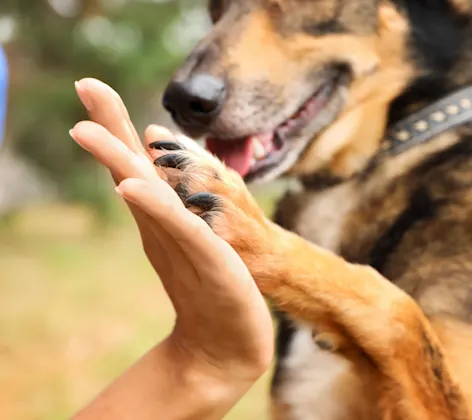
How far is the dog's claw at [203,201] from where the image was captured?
0.57 metres

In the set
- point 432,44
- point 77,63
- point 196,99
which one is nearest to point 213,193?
point 196,99

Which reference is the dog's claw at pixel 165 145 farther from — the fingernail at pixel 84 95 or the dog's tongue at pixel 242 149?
the dog's tongue at pixel 242 149

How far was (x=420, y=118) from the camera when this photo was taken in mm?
904

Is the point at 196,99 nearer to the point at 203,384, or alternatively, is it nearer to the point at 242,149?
the point at 242,149

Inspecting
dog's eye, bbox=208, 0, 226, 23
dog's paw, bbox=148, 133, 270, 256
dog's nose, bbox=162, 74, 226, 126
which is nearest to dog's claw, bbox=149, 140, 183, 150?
dog's paw, bbox=148, 133, 270, 256

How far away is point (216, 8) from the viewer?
1057mm

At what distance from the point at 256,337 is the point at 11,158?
1.99 m

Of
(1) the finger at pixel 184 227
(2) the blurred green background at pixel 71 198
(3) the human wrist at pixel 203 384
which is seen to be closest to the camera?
(1) the finger at pixel 184 227

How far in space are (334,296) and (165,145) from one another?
198 mm

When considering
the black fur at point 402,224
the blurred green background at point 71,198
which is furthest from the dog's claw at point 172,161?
the blurred green background at point 71,198

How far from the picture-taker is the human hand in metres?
0.44

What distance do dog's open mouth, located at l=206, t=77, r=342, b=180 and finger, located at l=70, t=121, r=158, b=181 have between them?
41cm

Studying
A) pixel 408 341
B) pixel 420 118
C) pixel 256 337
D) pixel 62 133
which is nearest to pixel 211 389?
pixel 256 337

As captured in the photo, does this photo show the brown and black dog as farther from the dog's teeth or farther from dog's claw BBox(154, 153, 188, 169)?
dog's claw BBox(154, 153, 188, 169)
